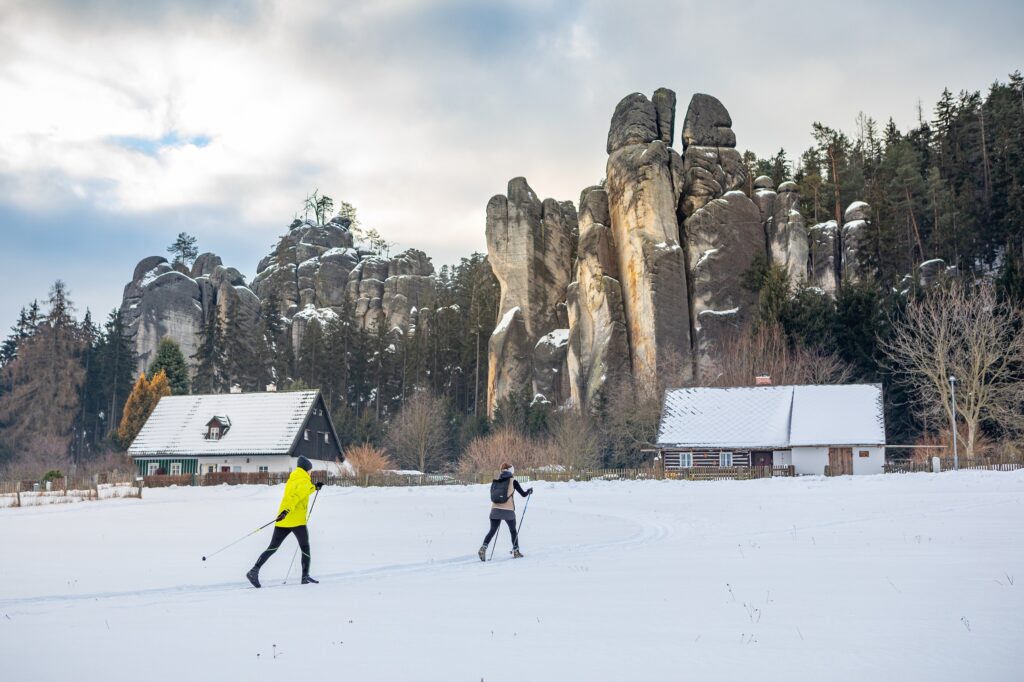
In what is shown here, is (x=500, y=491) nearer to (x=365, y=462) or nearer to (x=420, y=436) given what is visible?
(x=365, y=462)

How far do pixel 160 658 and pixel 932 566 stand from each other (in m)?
8.97

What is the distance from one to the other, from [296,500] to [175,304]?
9121 centimetres

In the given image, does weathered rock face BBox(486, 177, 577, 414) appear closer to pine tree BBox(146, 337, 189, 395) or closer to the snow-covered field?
pine tree BBox(146, 337, 189, 395)

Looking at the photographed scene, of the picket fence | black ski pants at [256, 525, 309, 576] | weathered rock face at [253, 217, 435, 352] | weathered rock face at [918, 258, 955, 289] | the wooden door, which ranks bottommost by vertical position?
the picket fence

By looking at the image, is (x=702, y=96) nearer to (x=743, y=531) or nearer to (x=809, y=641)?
(x=743, y=531)

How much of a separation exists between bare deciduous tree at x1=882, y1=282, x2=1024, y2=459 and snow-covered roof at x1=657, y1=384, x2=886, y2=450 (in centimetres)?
406

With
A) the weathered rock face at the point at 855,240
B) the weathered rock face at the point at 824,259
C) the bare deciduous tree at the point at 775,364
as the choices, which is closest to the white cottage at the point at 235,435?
the bare deciduous tree at the point at 775,364

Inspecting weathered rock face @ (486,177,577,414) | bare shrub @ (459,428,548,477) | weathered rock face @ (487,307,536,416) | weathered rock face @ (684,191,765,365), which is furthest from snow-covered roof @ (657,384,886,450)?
weathered rock face @ (486,177,577,414)

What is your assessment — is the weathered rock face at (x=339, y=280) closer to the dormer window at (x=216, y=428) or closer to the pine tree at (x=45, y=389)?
the pine tree at (x=45, y=389)

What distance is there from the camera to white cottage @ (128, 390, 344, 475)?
5516cm

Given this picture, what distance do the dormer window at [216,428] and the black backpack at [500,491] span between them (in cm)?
4495

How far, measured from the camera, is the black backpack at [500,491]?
14.9 m

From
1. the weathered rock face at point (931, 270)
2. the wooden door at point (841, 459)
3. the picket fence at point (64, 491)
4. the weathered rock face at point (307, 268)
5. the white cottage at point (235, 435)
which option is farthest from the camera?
the weathered rock face at point (307, 268)

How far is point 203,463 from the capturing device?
186ft
